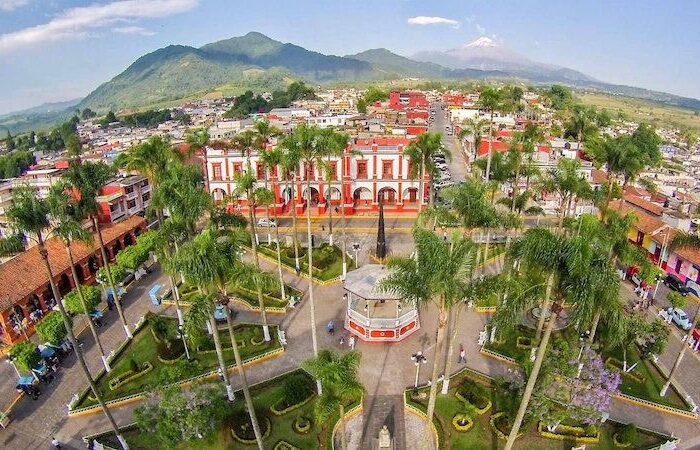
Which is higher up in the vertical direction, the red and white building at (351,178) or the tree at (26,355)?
the red and white building at (351,178)

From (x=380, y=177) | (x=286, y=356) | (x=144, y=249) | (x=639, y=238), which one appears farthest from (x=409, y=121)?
(x=286, y=356)

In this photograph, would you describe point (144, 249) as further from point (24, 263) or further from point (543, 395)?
point (543, 395)

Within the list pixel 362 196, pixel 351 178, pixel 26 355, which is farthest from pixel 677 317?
pixel 26 355

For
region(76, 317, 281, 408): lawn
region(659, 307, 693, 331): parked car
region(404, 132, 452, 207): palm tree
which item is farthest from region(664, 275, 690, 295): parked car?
region(76, 317, 281, 408): lawn

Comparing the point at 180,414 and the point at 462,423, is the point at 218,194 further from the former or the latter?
the point at 462,423

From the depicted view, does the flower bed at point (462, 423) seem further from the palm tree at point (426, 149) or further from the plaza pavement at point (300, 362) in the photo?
the palm tree at point (426, 149)

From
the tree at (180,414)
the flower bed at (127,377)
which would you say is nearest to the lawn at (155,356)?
the flower bed at (127,377)

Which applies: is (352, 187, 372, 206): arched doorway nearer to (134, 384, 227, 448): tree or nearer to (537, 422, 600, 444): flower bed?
(537, 422, 600, 444): flower bed

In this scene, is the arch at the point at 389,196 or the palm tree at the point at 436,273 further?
the arch at the point at 389,196
